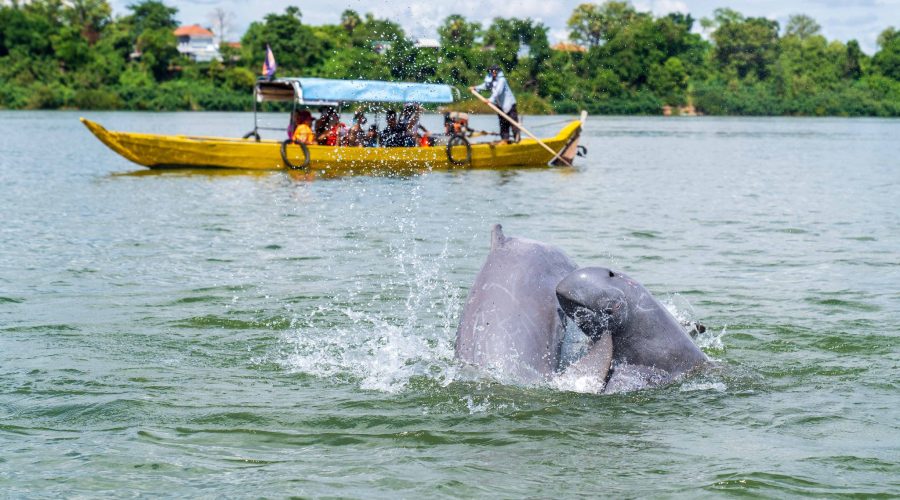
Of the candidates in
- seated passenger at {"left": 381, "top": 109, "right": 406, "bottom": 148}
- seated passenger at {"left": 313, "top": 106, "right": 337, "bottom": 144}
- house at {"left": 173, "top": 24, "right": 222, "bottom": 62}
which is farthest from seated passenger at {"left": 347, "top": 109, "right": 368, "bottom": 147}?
house at {"left": 173, "top": 24, "right": 222, "bottom": 62}

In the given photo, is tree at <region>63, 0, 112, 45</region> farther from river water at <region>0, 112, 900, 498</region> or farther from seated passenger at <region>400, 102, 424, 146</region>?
river water at <region>0, 112, 900, 498</region>

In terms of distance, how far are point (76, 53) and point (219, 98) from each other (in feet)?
48.9

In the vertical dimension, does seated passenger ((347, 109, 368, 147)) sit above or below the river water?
above

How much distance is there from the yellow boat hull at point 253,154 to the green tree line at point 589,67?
42.0 meters

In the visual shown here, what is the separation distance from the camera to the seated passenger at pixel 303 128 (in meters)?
26.7

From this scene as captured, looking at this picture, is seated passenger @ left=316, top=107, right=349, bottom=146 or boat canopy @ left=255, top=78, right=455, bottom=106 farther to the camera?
seated passenger @ left=316, top=107, right=349, bottom=146

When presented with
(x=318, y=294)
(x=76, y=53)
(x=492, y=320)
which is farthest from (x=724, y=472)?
(x=76, y=53)

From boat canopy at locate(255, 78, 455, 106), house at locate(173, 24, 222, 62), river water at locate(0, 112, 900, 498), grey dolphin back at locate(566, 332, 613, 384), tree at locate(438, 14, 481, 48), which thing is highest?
house at locate(173, 24, 222, 62)

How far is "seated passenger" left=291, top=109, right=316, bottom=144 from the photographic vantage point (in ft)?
87.7

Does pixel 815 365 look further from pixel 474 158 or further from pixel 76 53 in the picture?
pixel 76 53

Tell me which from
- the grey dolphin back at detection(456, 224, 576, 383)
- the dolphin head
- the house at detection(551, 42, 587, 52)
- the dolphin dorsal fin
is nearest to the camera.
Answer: the dolphin head

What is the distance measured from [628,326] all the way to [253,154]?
69.7 ft

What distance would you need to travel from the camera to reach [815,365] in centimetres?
821

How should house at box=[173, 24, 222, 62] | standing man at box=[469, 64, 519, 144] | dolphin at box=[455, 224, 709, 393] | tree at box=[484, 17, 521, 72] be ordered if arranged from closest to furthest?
dolphin at box=[455, 224, 709, 393], standing man at box=[469, 64, 519, 144], tree at box=[484, 17, 521, 72], house at box=[173, 24, 222, 62]
